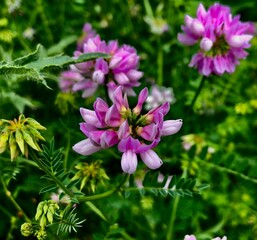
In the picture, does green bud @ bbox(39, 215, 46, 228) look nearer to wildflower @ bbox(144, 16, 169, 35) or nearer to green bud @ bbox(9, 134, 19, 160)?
green bud @ bbox(9, 134, 19, 160)

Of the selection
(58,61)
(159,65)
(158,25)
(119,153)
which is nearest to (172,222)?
(119,153)

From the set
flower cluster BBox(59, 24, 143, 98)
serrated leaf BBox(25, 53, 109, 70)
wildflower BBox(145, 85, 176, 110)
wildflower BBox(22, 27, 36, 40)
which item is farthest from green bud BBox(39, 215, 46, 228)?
wildflower BBox(22, 27, 36, 40)

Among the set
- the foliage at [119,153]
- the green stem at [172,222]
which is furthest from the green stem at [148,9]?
the green stem at [172,222]

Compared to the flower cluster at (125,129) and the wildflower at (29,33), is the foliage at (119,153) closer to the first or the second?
the wildflower at (29,33)

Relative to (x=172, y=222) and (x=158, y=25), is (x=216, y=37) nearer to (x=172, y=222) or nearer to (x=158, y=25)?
(x=172, y=222)

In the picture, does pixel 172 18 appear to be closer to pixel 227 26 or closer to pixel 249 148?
pixel 249 148
